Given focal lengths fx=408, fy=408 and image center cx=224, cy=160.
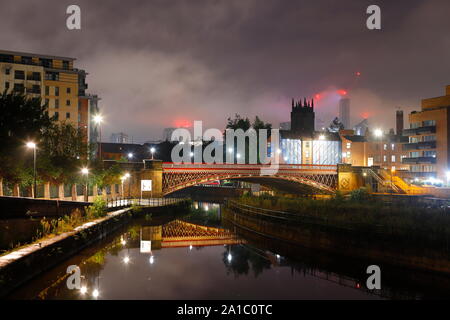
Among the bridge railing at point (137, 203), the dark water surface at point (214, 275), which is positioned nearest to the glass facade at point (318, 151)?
the bridge railing at point (137, 203)

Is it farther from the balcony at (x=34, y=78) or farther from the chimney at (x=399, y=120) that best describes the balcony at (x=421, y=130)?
the balcony at (x=34, y=78)

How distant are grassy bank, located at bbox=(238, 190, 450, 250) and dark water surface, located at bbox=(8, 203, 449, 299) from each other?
7.93 ft

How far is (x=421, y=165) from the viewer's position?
82625 millimetres

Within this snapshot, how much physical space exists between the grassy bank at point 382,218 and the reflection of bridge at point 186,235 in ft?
21.1

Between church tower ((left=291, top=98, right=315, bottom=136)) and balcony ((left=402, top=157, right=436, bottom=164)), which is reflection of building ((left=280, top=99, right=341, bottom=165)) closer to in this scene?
balcony ((left=402, top=157, right=436, bottom=164))

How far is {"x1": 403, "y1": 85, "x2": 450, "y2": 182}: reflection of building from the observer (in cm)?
7775

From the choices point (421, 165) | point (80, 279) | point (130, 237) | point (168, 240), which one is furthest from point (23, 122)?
point (421, 165)

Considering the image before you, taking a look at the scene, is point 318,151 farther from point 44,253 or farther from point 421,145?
point 44,253

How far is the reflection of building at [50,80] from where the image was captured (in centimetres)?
7938

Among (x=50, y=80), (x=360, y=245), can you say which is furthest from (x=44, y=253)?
(x=50, y=80)

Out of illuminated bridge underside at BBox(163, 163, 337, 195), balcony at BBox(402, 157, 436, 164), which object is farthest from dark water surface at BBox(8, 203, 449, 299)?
balcony at BBox(402, 157, 436, 164)
